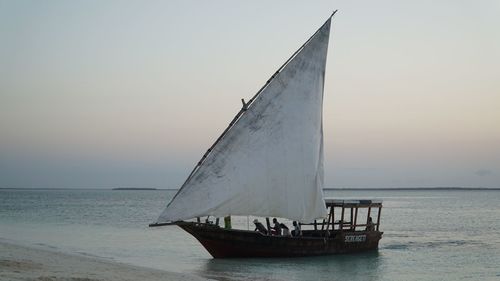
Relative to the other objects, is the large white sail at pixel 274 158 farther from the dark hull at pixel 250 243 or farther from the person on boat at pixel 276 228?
the person on boat at pixel 276 228

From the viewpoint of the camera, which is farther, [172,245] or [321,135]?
[172,245]

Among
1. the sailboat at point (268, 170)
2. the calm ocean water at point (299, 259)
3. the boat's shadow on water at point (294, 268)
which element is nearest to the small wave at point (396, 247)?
the calm ocean water at point (299, 259)

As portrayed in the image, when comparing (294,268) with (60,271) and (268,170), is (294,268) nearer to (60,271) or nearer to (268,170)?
(268,170)

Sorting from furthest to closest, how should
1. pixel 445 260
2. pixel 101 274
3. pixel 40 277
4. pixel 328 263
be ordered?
1. pixel 445 260
2. pixel 328 263
3. pixel 101 274
4. pixel 40 277

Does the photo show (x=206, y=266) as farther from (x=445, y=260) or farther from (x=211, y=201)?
(x=445, y=260)

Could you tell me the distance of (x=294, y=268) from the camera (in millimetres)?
24469

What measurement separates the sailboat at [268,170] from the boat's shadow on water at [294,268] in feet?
2.28

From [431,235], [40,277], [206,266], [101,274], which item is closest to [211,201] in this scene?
[206,266]

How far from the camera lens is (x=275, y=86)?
24531 millimetres

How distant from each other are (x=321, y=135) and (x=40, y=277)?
14556mm

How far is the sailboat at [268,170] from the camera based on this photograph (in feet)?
75.8

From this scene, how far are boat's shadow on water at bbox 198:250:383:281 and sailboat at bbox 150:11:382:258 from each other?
695mm

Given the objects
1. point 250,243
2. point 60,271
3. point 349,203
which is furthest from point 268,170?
point 60,271

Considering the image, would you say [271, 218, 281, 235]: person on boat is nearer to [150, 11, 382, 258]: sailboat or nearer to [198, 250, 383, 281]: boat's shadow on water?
[150, 11, 382, 258]: sailboat
